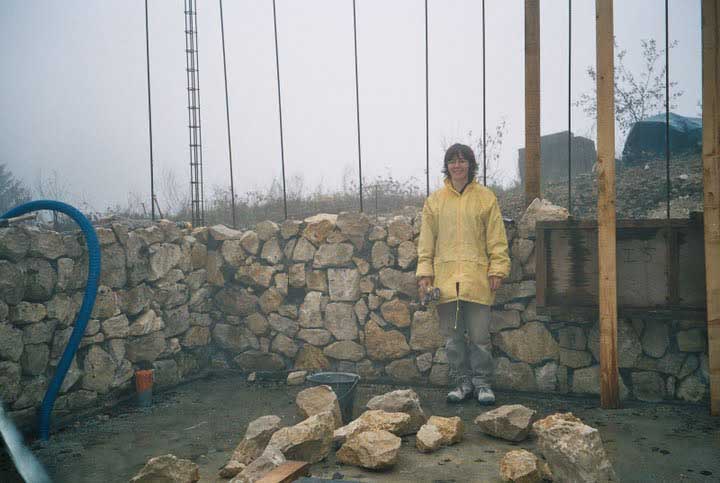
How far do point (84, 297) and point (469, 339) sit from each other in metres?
3.18

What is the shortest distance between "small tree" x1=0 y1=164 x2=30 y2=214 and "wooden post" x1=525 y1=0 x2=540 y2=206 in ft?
14.4

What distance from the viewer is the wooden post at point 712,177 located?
4145 mm

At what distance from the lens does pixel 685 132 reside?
628cm

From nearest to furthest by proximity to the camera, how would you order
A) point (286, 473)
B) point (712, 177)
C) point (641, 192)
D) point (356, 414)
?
point (286, 473), point (712, 177), point (356, 414), point (641, 192)

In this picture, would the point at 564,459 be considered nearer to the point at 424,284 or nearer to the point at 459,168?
the point at 424,284

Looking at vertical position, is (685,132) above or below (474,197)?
above

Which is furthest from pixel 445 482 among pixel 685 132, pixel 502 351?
pixel 685 132

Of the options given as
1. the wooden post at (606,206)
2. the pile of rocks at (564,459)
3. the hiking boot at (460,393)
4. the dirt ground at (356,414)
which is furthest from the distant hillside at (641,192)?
the pile of rocks at (564,459)

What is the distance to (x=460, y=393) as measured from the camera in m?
4.71

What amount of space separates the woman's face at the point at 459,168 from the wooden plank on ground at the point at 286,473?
8.95 ft

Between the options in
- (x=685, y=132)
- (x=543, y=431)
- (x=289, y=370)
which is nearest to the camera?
(x=543, y=431)

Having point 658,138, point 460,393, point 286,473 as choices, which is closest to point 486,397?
point 460,393

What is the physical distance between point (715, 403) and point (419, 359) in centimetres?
236

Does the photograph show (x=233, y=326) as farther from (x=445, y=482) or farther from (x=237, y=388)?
(x=445, y=482)
